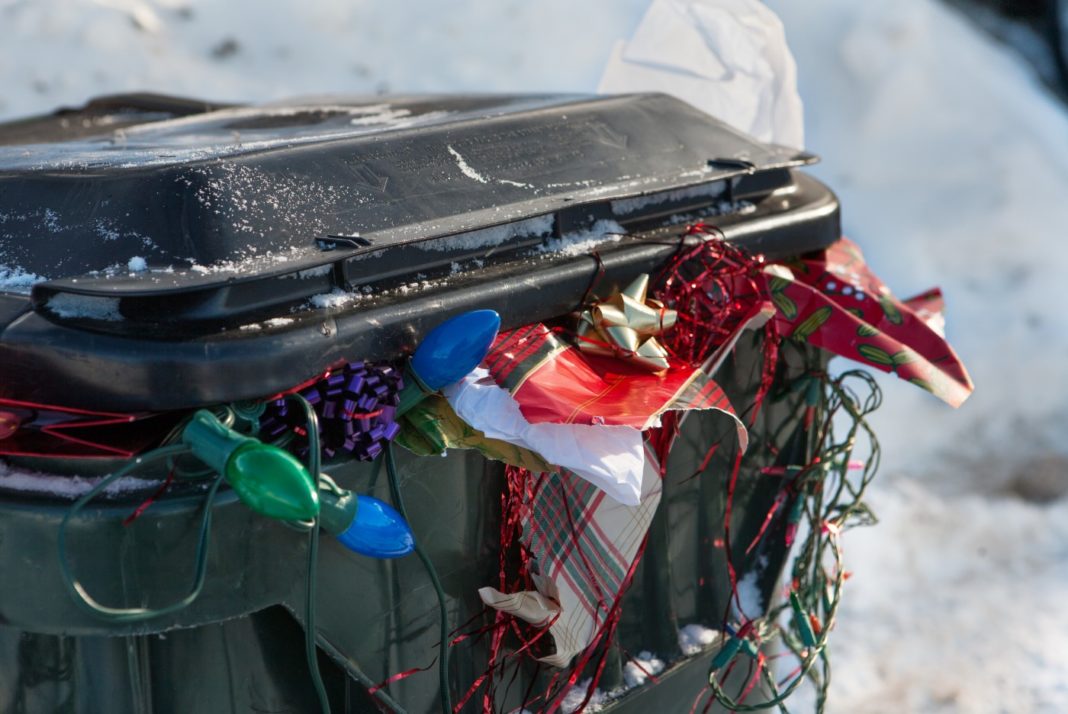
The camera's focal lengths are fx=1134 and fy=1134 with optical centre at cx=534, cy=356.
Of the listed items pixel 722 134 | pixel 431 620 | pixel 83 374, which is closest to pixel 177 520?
pixel 83 374

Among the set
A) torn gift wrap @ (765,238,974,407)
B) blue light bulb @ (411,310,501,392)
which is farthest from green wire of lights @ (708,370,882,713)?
blue light bulb @ (411,310,501,392)

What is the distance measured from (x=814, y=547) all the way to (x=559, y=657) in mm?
717

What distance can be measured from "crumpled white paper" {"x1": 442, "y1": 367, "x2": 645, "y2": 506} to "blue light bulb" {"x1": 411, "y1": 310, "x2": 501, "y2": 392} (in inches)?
1.4

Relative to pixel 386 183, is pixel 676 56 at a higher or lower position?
lower

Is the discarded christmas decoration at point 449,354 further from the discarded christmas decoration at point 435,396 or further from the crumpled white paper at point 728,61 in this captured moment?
the crumpled white paper at point 728,61

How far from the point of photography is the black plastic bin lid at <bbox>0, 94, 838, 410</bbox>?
126 centimetres

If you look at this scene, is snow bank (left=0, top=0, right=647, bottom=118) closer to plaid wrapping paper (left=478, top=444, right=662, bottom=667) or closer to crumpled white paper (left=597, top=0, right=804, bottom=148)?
crumpled white paper (left=597, top=0, right=804, bottom=148)

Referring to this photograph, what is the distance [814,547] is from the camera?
2.10 meters

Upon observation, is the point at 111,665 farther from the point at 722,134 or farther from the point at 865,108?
the point at 865,108

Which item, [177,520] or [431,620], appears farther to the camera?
[431,620]

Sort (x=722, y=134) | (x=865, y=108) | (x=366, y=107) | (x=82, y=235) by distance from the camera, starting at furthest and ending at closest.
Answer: (x=865, y=108) → (x=366, y=107) → (x=722, y=134) → (x=82, y=235)

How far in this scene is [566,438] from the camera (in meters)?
1.35

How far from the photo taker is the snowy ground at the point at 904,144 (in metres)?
3.36

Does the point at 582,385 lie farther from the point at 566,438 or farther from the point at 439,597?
the point at 439,597
